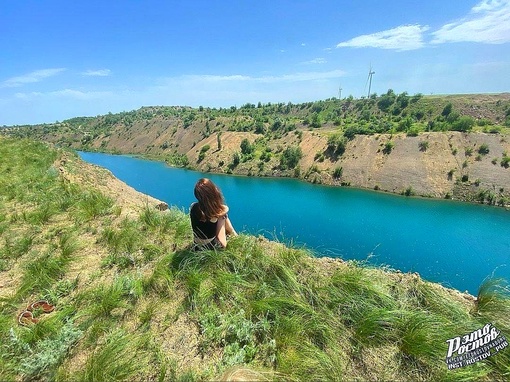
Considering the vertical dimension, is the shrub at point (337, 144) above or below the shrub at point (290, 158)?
above

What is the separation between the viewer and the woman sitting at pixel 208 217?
4.32m

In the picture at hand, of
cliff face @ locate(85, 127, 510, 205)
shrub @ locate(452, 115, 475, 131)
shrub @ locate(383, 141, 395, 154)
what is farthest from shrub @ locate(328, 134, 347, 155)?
shrub @ locate(452, 115, 475, 131)

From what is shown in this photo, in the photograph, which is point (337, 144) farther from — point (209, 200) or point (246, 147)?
point (209, 200)

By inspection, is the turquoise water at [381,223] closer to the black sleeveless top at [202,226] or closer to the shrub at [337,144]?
the black sleeveless top at [202,226]

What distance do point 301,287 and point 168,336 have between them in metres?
1.74

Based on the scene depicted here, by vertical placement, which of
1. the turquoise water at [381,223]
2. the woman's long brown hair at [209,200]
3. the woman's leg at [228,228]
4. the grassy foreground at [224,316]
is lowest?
the turquoise water at [381,223]

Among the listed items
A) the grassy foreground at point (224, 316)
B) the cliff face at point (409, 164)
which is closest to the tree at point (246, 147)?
the cliff face at point (409, 164)

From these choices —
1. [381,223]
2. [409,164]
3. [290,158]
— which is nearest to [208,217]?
[381,223]

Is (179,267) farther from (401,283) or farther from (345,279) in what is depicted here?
(401,283)

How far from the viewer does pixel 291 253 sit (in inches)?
172

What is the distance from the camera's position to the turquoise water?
18469mm

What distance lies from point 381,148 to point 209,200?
154ft

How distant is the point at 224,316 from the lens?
3443 mm

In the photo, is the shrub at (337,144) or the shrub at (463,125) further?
the shrub at (337,144)
